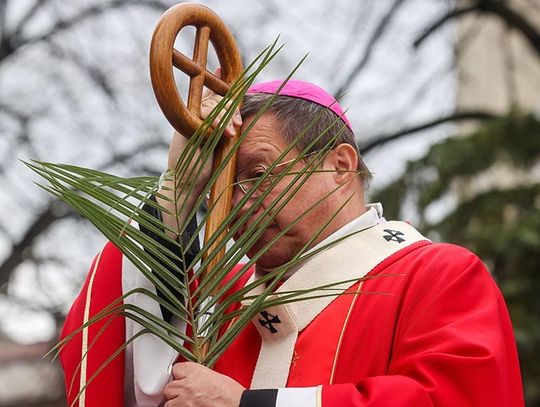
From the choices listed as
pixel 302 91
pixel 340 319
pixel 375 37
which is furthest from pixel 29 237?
pixel 340 319

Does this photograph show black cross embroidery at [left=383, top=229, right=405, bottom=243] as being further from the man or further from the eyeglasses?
the eyeglasses

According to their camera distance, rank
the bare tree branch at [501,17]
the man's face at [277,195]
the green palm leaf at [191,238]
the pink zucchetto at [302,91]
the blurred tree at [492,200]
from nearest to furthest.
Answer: the green palm leaf at [191,238]
the man's face at [277,195]
the pink zucchetto at [302,91]
the blurred tree at [492,200]
the bare tree branch at [501,17]

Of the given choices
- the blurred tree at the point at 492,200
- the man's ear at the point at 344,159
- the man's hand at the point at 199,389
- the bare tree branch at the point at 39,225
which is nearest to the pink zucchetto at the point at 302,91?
the man's ear at the point at 344,159

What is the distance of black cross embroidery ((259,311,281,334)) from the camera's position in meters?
3.23

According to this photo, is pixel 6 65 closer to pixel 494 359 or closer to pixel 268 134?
pixel 268 134

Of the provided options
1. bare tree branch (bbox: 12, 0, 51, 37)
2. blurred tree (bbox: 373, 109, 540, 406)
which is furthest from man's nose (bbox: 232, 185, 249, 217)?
bare tree branch (bbox: 12, 0, 51, 37)

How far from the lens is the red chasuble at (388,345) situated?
278 cm

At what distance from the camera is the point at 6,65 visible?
9891mm

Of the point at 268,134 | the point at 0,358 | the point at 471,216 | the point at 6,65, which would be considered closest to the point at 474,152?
the point at 471,216

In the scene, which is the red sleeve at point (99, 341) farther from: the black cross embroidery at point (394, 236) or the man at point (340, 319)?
the black cross embroidery at point (394, 236)

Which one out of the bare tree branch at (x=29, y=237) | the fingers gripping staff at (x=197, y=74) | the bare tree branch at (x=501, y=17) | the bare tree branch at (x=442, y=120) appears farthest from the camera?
the bare tree branch at (x=442, y=120)

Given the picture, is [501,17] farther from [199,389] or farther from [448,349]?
[199,389]

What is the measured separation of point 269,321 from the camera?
324 centimetres

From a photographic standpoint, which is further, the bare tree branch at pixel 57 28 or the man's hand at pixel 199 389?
the bare tree branch at pixel 57 28
